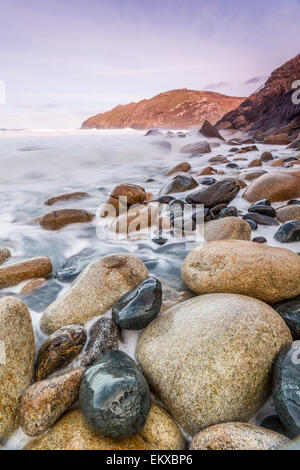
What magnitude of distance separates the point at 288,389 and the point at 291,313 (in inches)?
24.1

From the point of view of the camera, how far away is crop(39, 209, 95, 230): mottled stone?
148 inches

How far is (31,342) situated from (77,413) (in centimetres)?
48

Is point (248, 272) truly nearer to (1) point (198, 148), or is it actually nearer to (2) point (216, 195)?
(2) point (216, 195)

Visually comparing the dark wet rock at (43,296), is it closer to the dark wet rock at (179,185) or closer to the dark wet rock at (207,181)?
the dark wet rock at (179,185)

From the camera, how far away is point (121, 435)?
1069 millimetres

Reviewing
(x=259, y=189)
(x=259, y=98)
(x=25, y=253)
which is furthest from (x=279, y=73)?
(x=25, y=253)

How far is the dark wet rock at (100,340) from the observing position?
1.47 meters

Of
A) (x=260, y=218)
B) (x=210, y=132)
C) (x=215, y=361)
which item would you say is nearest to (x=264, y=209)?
(x=260, y=218)

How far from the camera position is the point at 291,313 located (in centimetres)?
162

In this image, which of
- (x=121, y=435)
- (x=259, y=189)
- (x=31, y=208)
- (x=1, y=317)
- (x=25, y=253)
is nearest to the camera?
(x=121, y=435)

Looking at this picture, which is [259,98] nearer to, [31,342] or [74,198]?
[74,198]

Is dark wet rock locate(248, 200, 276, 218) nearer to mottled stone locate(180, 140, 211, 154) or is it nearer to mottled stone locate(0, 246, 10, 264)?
mottled stone locate(0, 246, 10, 264)

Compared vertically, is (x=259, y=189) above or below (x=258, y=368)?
above

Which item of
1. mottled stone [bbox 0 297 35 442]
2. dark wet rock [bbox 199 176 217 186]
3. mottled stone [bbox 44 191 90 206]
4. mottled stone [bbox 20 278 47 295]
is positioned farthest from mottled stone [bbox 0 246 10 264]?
dark wet rock [bbox 199 176 217 186]
